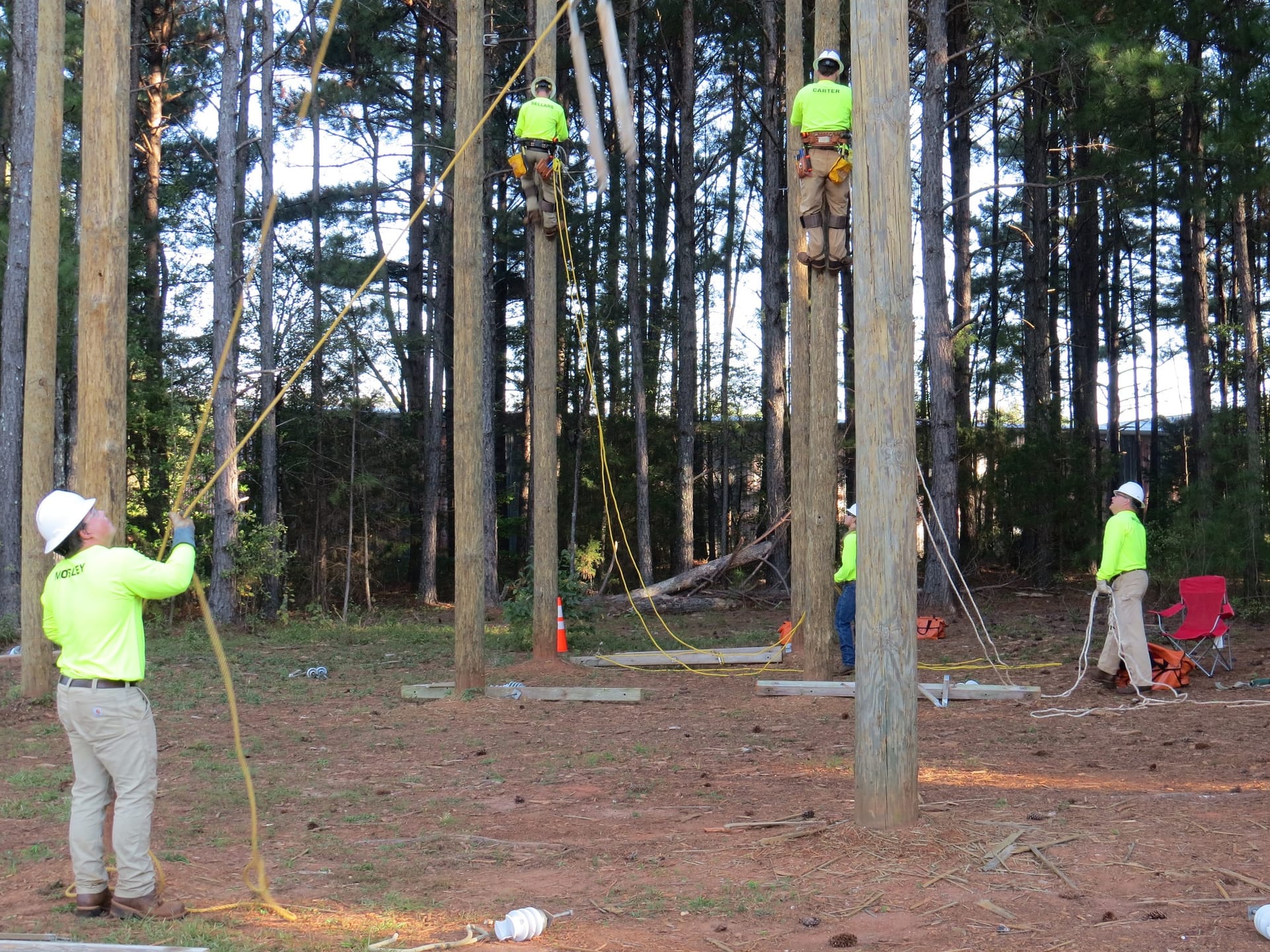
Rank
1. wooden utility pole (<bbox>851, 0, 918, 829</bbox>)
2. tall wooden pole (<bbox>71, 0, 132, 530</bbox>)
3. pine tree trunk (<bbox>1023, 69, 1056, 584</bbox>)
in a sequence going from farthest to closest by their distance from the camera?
pine tree trunk (<bbox>1023, 69, 1056, 584</bbox>) → tall wooden pole (<bbox>71, 0, 132, 530</bbox>) → wooden utility pole (<bbox>851, 0, 918, 829</bbox>)

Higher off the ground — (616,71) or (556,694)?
(616,71)

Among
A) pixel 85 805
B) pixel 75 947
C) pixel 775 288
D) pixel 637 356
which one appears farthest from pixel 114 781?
pixel 775 288

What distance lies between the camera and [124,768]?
5.07m

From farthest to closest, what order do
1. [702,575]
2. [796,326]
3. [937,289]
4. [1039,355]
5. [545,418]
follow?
[1039,355]
[702,575]
[937,289]
[545,418]
[796,326]

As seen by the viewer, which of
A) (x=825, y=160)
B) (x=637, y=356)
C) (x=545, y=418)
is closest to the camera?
(x=825, y=160)

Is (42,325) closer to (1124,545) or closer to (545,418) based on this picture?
(545,418)

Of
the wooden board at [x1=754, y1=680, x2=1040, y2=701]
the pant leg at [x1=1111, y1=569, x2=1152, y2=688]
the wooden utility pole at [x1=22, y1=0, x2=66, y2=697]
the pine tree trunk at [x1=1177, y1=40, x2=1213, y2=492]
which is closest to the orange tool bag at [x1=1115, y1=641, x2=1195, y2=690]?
the pant leg at [x1=1111, y1=569, x2=1152, y2=688]

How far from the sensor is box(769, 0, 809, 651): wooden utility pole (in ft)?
38.7

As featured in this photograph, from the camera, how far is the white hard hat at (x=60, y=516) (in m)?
5.15

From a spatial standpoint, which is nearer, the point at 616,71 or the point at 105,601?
the point at 105,601

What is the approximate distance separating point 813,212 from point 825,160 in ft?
1.81

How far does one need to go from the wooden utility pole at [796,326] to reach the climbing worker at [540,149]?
8.10 feet

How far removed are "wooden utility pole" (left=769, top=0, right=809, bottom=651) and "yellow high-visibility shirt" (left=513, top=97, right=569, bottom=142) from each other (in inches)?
95.5

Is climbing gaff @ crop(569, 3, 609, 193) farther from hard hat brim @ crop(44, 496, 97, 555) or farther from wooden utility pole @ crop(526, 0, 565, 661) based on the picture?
wooden utility pole @ crop(526, 0, 565, 661)
